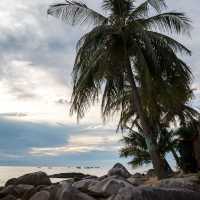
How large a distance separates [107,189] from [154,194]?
5687 mm

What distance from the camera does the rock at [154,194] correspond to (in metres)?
7.64

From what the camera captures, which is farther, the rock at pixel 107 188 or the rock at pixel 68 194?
the rock at pixel 107 188

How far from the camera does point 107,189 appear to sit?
13.5 meters

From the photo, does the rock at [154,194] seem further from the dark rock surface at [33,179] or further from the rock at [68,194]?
the dark rock surface at [33,179]

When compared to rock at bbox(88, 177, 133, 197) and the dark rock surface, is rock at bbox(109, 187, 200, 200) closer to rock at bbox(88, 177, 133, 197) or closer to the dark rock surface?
rock at bbox(88, 177, 133, 197)

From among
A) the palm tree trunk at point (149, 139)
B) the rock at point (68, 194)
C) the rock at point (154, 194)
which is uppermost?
the palm tree trunk at point (149, 139)

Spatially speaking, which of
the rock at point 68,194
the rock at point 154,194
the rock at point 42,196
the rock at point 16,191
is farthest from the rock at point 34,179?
the rock at point 154,194

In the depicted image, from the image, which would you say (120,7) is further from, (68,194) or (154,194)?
(154,194)

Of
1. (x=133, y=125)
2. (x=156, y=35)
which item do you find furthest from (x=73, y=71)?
(x=133, y=125)

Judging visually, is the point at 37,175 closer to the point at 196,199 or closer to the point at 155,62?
the point at 155,62

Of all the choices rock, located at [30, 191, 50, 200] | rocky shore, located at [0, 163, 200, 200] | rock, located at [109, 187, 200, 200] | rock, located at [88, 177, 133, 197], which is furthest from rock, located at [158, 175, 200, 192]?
rock, located at [30, 191, 50, 200]

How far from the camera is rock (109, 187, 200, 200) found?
764 cm

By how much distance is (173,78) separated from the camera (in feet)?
66.3

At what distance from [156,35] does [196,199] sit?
494 inches
